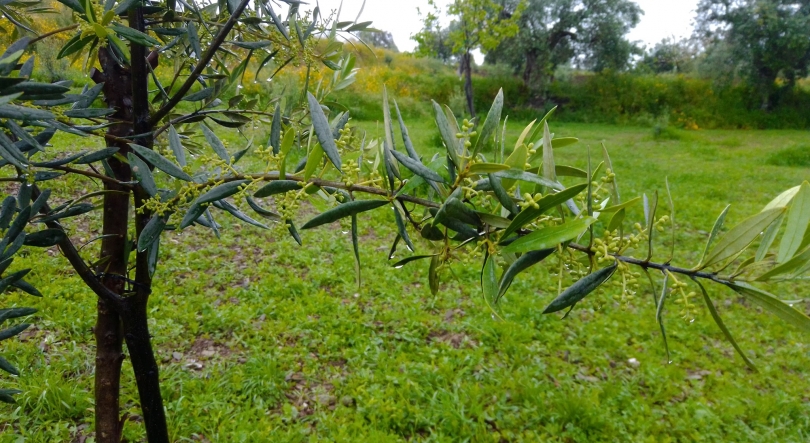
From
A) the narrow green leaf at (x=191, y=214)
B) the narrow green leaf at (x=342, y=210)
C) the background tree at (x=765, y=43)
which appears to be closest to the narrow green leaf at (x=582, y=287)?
the narrow green leaf at (x=342, y=210)

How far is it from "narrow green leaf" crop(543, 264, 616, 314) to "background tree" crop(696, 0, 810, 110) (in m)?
16.8

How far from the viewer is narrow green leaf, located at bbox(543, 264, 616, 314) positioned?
20.3 inches

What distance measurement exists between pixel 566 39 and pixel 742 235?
16983 millimetres

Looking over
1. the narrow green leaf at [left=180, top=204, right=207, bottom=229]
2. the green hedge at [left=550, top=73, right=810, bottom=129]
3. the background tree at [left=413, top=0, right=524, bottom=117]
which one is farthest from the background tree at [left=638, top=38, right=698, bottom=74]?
the narrow green leaf at [left=180, top=204, right=207, bottom=229]

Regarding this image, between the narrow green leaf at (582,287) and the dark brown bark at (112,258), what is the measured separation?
2.35 ft

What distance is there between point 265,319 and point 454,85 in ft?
42.0

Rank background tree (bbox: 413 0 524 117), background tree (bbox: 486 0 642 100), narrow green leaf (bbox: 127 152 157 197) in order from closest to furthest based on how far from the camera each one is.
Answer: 1. narrow green leaf (bbox: 127 152 157 197)
2. background tree (bbox: 413 0 524 117)
3. background tree (bbox: 486 0 642 100)

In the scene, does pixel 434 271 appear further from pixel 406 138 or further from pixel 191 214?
pixel 191 214

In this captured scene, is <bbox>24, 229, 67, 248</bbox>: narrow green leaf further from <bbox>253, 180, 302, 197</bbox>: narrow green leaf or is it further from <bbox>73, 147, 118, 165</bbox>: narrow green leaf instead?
<bbox>253, 180, 302, 197</bbox>: narrow green leaf

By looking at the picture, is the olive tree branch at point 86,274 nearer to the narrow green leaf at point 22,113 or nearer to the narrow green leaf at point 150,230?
the narrow green leaf at point 150,230

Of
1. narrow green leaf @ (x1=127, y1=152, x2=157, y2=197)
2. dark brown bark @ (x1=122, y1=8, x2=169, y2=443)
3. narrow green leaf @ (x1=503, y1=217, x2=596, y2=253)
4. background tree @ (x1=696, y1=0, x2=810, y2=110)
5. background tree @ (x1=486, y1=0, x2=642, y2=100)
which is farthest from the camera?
background tree @ (x1=486, y1=0, x2=642, y2=100)

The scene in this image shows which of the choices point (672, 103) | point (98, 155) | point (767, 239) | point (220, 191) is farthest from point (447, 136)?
point (672, 103)

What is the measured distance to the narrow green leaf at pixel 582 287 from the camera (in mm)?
517

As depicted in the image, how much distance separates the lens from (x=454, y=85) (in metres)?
14.6
